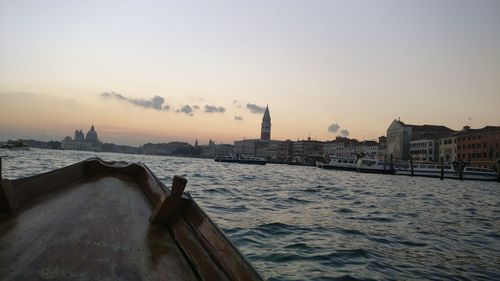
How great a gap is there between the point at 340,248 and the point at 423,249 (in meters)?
1.81

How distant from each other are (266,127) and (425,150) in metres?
109

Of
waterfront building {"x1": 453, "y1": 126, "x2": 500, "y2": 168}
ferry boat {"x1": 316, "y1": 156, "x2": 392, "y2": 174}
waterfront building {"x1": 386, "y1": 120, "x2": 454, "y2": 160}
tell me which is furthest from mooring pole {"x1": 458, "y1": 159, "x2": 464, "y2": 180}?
waterfront building {"x1": 386, "y1": 120, "x2": 454, "y2": 160}

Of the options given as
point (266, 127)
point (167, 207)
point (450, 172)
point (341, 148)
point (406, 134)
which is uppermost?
point (266, 127)

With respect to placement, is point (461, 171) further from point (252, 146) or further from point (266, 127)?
point (266, 127)

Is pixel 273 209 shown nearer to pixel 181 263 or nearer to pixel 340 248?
pixel 340 248

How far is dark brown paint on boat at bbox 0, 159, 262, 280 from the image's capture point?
244 cm

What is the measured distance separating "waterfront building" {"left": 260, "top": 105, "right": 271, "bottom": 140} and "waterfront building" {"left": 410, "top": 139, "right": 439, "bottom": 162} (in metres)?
101

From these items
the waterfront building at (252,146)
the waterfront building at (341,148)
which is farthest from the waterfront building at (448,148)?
the waterfront building at (252,146)

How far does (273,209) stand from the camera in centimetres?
1177

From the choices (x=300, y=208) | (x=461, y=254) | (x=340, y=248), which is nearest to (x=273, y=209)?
(x=300, y=208)

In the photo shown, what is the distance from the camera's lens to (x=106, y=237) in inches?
122

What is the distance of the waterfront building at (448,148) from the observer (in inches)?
3305

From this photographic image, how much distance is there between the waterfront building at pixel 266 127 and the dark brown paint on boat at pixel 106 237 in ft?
627

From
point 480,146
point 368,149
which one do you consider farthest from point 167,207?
point 368,149
